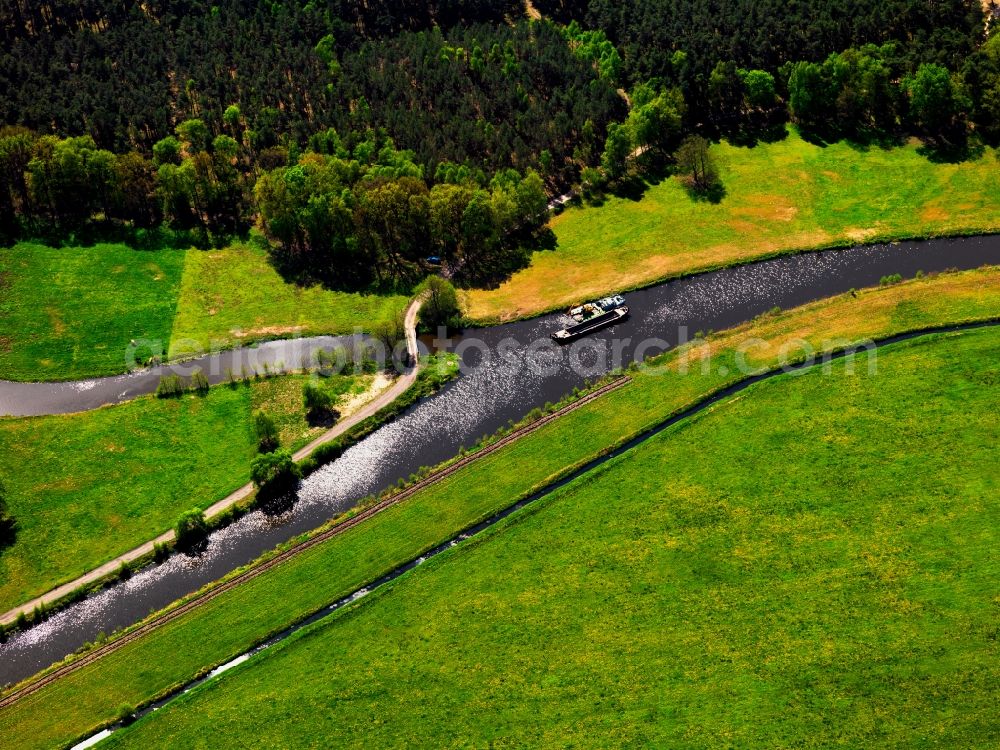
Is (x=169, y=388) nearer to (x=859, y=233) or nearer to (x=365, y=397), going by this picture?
(x=365, y=397)

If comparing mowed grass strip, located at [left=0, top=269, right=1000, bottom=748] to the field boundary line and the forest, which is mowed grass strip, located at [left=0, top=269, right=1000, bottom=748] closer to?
the field boundary line

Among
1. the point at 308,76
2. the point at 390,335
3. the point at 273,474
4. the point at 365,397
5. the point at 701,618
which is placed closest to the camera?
the point at 701,618

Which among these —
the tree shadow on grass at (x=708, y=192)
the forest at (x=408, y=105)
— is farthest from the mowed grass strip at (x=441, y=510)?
the forest at (x=408, y=105)

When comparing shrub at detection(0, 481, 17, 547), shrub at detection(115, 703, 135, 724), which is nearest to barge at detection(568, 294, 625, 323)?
shrub at detection(115, 703, 135, 724)

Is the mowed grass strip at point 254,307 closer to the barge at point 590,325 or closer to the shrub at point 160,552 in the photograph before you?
the barge at point 590,325

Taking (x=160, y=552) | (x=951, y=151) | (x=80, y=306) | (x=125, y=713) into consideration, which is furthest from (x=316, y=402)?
(x=951, y=151)

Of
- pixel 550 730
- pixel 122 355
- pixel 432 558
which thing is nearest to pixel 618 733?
pixel 550 730
